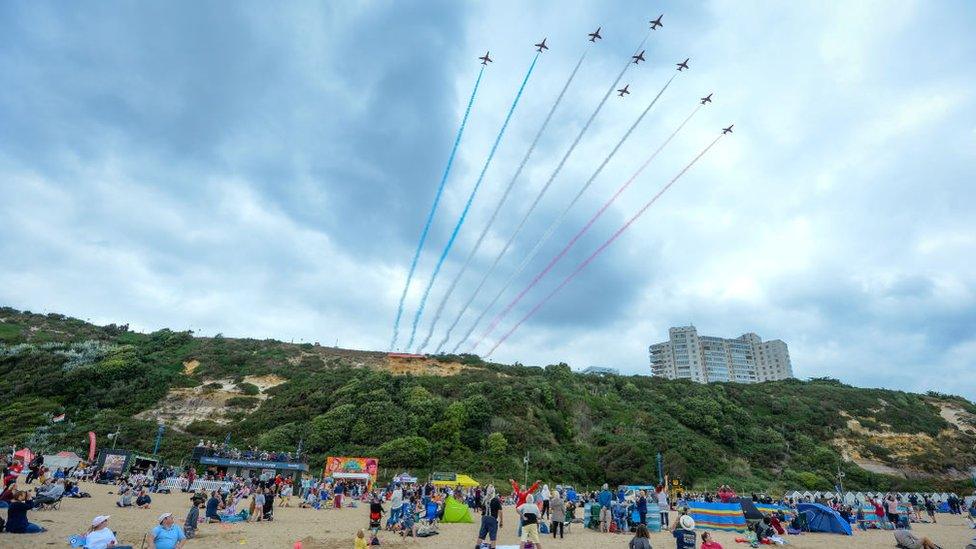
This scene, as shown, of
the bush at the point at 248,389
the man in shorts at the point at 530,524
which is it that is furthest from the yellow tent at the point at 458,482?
the bush at the point at 248,389

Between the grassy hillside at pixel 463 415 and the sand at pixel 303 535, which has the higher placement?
the grassy hillside at pixel 463 415

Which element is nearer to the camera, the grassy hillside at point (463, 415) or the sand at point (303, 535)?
the sand at point (303, 535)

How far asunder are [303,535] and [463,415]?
32.8m

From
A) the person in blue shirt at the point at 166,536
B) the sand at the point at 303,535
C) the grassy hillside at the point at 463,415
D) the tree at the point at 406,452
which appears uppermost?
the grassy hillside at the point at 463,415

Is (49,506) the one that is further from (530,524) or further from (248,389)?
(248,389)

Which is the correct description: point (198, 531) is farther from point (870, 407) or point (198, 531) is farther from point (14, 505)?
point (870, 407)

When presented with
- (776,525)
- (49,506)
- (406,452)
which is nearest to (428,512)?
(776,525)

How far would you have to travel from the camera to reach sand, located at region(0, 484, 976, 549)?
12234 millimetres

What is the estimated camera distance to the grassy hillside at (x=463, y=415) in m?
43.0

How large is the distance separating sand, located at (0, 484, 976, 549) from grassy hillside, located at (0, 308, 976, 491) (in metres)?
22.8

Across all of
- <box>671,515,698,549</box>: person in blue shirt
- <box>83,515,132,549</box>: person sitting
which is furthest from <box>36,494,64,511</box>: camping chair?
<box>671,515,698,549</box>: person in blue shirt

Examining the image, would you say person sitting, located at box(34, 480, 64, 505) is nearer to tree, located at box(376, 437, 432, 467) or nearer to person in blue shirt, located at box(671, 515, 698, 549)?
person in blue shirt, located at box(671, 515, 698, 549)

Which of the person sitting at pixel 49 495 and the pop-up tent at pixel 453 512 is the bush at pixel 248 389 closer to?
the person sitting at pixel 49 495

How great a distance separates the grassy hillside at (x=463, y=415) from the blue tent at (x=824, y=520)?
23.7 metres
